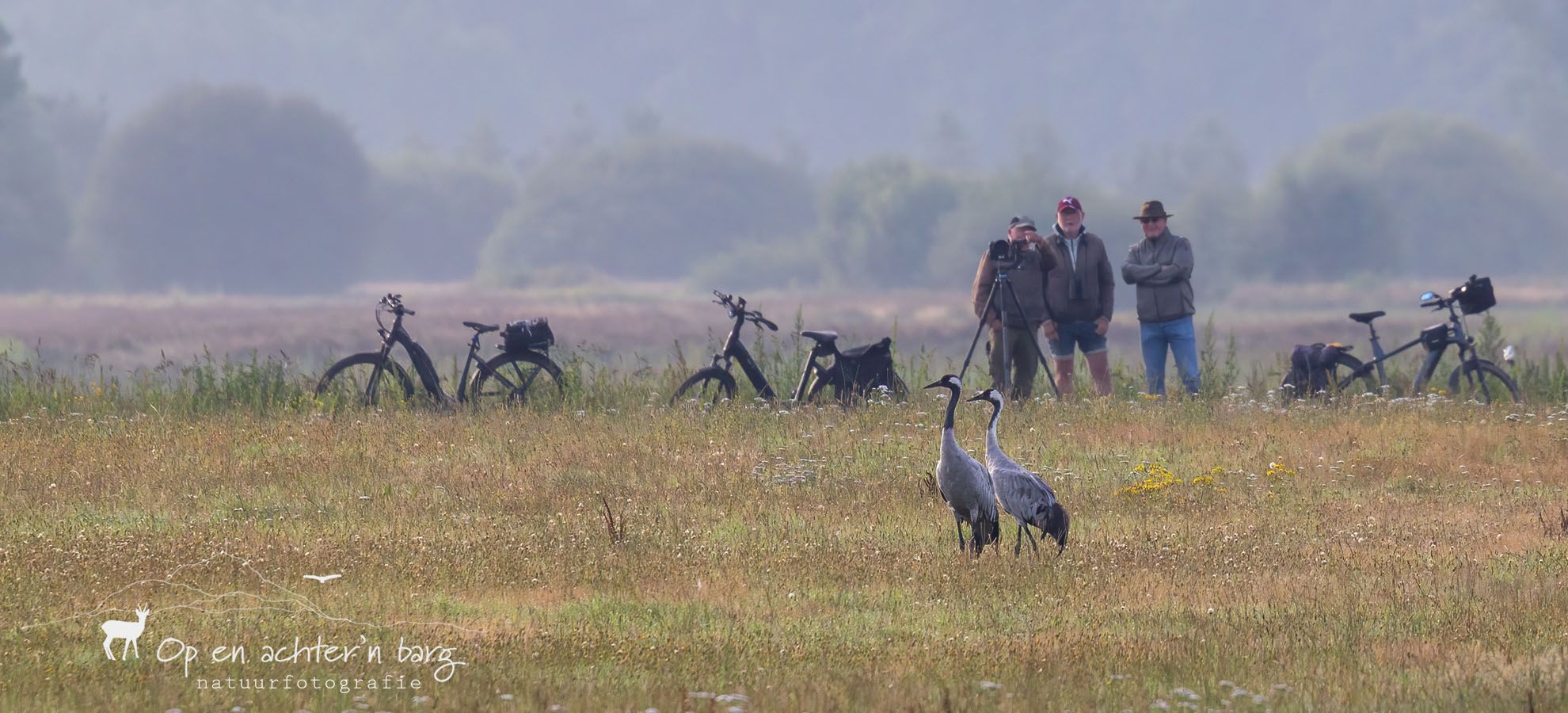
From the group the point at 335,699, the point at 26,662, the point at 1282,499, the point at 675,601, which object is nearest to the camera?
the point at 335,699

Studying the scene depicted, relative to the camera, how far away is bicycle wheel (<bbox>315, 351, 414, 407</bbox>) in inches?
748

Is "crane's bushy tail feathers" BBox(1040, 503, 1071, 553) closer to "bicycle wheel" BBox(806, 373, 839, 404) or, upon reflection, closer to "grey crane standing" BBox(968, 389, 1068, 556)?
"grey crane standing" BBox(968, 389, 1068, 556)

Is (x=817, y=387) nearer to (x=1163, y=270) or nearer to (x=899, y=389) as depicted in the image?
(x=899, y=389)

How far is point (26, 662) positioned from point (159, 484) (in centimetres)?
640

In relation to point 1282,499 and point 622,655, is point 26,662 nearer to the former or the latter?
point 622,655

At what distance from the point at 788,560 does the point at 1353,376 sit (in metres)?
11.8

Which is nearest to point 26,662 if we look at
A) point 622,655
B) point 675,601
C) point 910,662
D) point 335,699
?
point 335,699

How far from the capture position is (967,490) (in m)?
10.5

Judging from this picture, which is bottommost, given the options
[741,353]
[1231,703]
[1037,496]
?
[1231,703]

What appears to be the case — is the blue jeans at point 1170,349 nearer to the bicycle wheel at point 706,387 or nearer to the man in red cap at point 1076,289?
the man in red cap at point 1076,289

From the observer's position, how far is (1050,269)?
1838 centimetres

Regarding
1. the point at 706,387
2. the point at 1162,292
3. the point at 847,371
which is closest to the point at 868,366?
the point at 847,371

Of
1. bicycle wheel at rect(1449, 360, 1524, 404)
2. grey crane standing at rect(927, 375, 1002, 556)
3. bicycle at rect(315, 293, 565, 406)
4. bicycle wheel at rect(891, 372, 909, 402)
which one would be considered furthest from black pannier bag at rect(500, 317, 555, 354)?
bicycle wheel at rect(1449, 360, 1524, 404)

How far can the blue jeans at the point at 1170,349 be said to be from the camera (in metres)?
19.0
